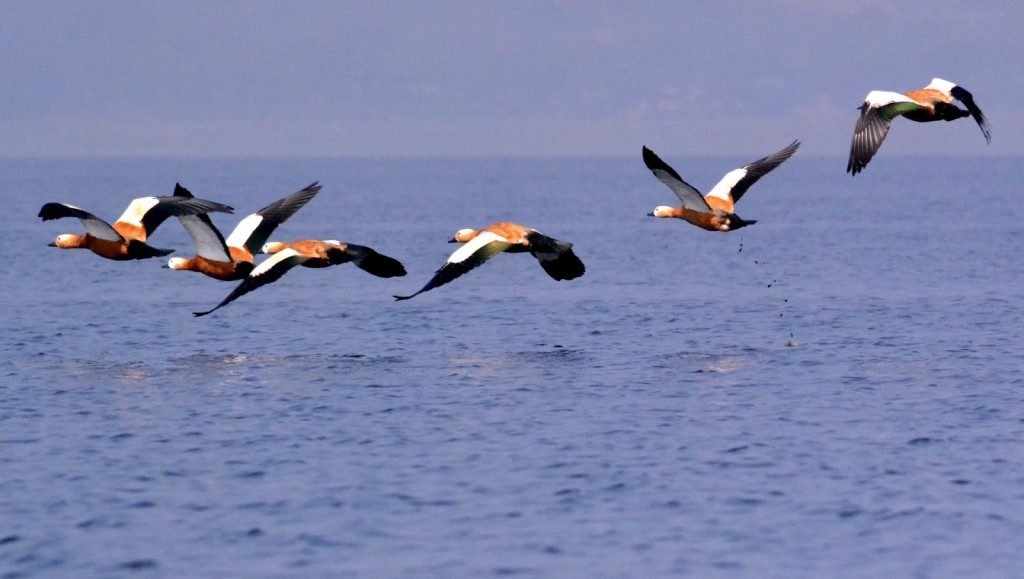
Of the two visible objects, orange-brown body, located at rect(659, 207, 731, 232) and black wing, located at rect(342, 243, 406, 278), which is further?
orange-brown body, located at rect(659, 207, 731, 232)

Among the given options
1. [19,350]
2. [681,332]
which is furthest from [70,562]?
[681,332]

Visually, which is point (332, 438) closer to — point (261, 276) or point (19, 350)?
point (261, 276)

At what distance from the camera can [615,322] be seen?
4381 cm

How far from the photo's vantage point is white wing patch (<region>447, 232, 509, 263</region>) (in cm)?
2884

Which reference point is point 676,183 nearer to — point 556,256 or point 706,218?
point 706,218

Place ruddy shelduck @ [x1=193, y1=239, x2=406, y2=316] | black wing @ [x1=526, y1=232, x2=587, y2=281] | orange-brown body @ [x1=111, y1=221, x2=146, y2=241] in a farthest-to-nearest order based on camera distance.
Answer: orange-brown body @ [x1=111, y1=221, x2=146, y2=241] → black wing @ [x1=526, y1=232, x2=587, y2=281] → ruddy shelduck @ [x1=193, y1=239, x2=406, y2=316]

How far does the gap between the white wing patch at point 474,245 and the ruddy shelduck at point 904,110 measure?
21.8ft

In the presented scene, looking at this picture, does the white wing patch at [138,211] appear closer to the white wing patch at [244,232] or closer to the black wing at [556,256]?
the white wing patch at [244,232]

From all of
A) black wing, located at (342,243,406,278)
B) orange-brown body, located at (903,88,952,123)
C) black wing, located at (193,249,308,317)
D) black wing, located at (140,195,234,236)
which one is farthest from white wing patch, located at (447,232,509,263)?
orange-brown body, located at (903,88,952,123)

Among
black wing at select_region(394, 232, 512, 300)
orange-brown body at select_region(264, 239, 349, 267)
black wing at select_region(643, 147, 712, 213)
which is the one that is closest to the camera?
black wing at select_region(643, 147, 712, 213)

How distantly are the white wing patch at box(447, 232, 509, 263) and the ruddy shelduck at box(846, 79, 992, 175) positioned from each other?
663 cm

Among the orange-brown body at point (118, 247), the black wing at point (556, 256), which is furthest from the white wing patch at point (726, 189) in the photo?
the orange-brown body at point (118, 247)

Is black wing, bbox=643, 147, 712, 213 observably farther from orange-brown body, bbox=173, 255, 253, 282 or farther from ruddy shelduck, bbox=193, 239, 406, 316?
orange-brown body, bbox=173, 255, 253, 282

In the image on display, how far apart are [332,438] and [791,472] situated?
770cm
